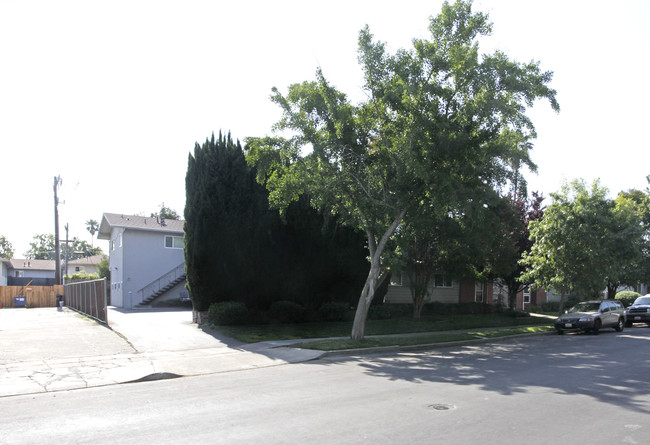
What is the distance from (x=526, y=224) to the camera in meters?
28.8

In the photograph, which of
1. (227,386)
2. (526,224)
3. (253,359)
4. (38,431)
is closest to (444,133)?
(253,359)

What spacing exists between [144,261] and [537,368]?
1115 inches

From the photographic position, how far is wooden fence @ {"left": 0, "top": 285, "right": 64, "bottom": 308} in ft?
113

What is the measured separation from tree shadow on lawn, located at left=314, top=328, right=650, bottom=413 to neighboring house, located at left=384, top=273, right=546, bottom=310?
1181 centimetres

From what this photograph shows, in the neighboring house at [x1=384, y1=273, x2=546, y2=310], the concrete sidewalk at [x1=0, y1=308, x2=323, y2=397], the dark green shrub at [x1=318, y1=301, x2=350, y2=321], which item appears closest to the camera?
the concrete sidewalk at [x1=0, y1=308, x2=323, y2=397]

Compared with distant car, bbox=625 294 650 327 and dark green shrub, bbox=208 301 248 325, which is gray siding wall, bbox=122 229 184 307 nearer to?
dark green shrub, bbox=208 301 248 325

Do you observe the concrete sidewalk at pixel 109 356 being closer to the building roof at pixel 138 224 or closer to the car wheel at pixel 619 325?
the building roof at pixel 138 224

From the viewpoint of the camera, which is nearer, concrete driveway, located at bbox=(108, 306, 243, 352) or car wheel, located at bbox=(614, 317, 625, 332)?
concrete driveway, located at bbox=(108, 306, 243, 352)

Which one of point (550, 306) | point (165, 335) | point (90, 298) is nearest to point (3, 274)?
point (90, 298)

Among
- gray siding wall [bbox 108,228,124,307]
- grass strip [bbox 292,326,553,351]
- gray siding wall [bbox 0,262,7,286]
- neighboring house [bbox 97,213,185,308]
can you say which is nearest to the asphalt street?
grass strip [bbox 292,326,553,351]

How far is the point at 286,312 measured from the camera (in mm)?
21016

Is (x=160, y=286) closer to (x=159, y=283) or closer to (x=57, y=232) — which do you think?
(x=159, y=283)

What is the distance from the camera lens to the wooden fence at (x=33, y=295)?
34.6 meters

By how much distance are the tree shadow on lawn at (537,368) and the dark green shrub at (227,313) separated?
23.0 ft
